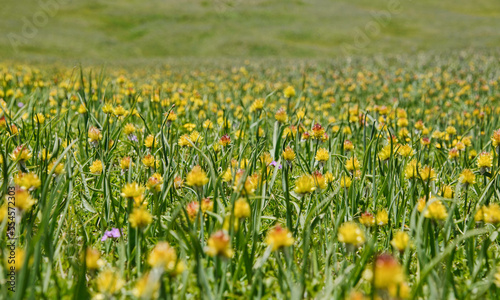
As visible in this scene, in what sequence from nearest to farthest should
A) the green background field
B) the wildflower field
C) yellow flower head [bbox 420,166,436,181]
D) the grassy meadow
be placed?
→ the wildflower field < the grassy meadow < yellow flower head [bbox 420,166,436,181] < the green background field

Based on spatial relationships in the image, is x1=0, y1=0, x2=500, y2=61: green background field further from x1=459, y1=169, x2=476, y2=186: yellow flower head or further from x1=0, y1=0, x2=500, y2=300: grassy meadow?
x1=459, y1=169, x2=476, y2=186: yellow flower head

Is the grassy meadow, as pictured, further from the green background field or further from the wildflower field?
the green background field

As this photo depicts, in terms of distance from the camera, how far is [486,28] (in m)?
34.3

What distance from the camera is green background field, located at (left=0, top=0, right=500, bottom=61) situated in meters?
32.0

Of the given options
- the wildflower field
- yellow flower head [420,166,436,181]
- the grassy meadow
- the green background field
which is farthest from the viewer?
the green background field

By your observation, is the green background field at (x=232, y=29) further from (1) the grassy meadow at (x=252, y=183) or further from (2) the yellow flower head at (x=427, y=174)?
(2) the yellow flower head at (x=427, y=174)

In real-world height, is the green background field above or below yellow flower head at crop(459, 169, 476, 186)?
above

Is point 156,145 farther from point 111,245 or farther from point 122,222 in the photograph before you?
point 111,245

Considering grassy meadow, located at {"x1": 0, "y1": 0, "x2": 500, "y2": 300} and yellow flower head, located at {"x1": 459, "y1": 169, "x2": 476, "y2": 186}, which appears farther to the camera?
yellow flower head, located at {"x1": 459, "y1": 169, "x2": 476, "y2": 186}

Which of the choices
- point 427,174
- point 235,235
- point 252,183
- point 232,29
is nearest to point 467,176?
point 427,174

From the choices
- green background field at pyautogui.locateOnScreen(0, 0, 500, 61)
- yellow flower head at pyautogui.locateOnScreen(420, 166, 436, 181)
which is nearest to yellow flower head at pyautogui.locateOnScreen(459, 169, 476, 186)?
yellow flower head at pyautogui.locateOnScreen(420, 166, 436, 181)

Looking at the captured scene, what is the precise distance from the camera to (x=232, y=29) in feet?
125

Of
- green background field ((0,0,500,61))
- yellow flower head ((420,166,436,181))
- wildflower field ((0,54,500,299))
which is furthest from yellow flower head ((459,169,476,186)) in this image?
green background field ((0,0,500,61))

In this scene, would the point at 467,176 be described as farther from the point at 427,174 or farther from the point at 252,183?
the point at 252,183
